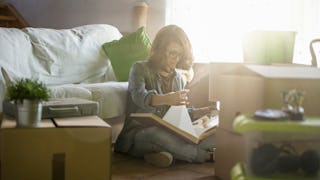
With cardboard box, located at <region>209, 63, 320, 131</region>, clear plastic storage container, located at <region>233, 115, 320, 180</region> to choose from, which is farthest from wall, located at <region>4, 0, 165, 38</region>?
clear plastic storage container, located at <region>233, 115, 320, 180</region>

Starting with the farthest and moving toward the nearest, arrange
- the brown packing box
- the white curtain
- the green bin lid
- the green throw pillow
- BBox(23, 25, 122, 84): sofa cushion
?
the white curtain
the green throw pillow
BBox(23, 25, 122, 84): sofa cushion
the brown packing box
the green bin lid

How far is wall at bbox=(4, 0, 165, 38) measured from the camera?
302 cm

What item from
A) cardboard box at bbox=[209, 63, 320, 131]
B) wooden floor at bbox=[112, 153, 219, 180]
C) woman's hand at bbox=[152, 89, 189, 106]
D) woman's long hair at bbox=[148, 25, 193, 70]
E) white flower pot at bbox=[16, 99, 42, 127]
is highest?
woman's long hair at bbox=[148, 25, 193, 70]

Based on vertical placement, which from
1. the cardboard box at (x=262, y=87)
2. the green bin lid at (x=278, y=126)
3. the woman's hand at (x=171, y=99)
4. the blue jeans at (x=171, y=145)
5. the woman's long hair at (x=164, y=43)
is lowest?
the blue jeans at (x=171, y=145)

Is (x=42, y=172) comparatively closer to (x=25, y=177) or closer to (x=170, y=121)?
(x=25, y=177)

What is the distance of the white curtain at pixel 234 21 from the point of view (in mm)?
2691

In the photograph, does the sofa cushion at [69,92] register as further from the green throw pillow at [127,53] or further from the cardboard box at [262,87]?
the cardboard box at [262,87]

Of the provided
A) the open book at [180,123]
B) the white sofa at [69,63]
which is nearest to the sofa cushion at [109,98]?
the white sofa at [69,63]

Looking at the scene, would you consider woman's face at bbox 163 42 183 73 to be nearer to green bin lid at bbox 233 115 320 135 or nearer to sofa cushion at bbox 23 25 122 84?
sofa cushion at bbox 23 25 122 84

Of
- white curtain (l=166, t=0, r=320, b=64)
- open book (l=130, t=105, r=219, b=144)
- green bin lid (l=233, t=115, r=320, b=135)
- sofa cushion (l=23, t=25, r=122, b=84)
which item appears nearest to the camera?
green bin lid (l=233, t=115, r=320, b=135)

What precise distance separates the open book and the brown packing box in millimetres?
512

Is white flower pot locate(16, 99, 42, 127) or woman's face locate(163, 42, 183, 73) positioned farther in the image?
woman's face locate(163, 42, 183, 73)

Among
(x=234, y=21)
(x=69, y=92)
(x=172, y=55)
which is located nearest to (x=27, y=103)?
(x=69, y=92)

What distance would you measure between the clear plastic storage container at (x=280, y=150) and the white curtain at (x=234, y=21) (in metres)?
1.66
